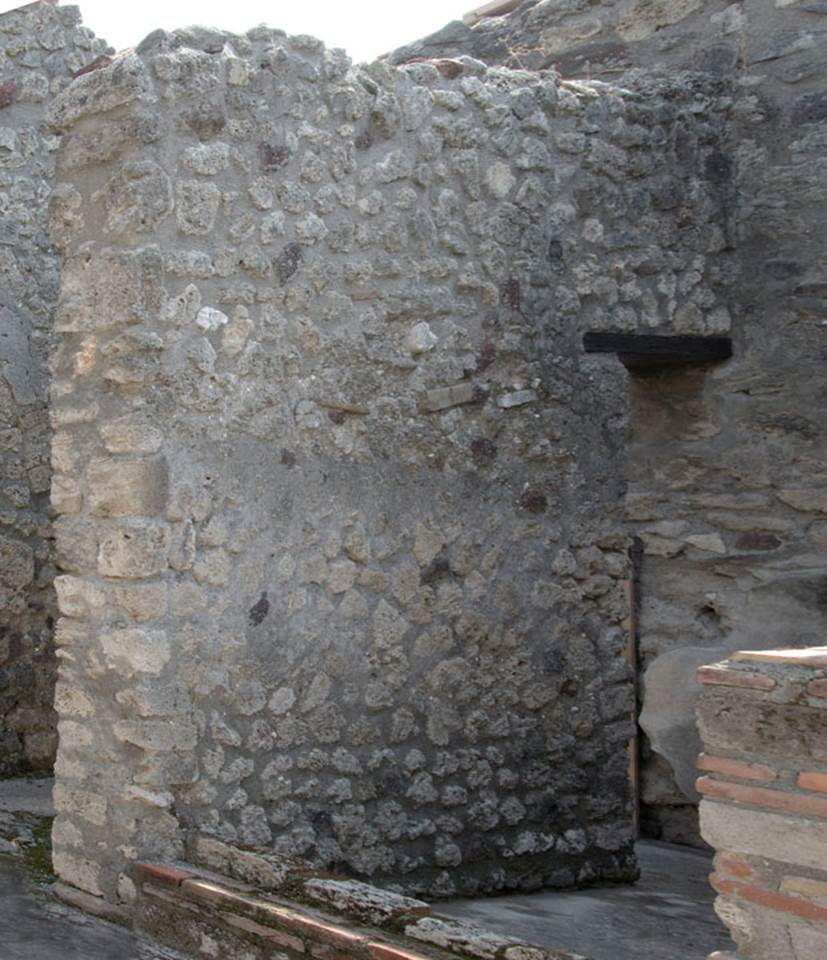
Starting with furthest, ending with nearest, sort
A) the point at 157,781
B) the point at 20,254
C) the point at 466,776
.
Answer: the point at 20,254 < the point at 466,776 < the point at 157,781

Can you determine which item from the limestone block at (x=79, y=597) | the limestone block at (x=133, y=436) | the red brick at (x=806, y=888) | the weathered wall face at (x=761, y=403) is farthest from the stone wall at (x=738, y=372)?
the red brick at (x=806, y=888)

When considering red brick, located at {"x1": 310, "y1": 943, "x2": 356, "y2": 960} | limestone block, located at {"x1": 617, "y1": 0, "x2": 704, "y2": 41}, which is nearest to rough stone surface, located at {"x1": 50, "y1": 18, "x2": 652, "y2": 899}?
red brick, located at {"x1": 310, "y1": 943, "x2": 356, "y2": 960}

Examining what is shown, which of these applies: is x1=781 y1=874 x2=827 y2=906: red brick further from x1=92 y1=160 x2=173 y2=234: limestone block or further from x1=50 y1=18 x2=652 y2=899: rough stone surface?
x1=92 y1=160 x2=173 y2=234: limestone block

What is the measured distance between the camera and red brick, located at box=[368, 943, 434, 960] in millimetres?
3529

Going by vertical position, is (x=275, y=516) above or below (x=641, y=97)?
below

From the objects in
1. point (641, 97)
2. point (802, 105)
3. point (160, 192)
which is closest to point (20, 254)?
point (160, 192)

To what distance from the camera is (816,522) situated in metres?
5.87

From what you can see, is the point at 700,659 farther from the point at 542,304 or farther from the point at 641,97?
the point at 641,97

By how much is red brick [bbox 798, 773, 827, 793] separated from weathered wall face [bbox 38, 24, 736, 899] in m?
2.03

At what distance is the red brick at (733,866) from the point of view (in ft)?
9.70

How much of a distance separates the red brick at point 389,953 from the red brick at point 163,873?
2.41ft

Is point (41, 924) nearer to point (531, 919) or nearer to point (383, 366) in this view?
point (531, 919)

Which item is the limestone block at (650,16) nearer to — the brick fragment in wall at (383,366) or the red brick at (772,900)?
the brick fragment in wall at (383,366)

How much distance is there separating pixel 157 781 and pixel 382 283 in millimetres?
1796
